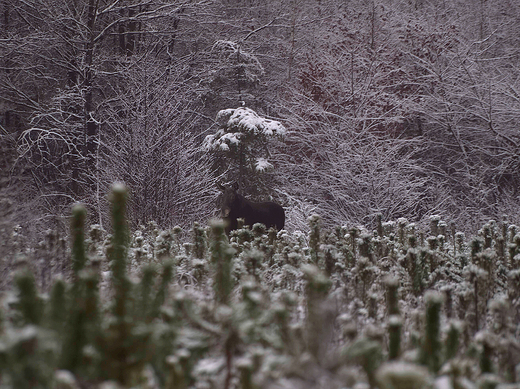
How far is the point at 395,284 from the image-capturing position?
1991mm

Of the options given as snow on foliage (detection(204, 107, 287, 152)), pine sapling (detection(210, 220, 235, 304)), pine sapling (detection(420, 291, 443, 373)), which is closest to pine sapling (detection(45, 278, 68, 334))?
pine sapling (detection(210, 220, 235, 304))

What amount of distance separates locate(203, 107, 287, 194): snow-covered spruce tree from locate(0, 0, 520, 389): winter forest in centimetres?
8

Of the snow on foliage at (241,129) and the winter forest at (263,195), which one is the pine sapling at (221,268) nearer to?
the winter forest at (263,195)

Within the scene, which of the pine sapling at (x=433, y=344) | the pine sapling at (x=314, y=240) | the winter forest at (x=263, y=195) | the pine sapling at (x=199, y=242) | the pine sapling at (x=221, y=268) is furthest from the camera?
the pine sapling at (x=199, y=242)

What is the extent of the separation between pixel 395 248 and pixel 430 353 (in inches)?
130

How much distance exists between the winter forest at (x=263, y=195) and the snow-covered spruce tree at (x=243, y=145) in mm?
80

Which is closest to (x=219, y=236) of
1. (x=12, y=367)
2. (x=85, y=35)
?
(x=12, y=367)

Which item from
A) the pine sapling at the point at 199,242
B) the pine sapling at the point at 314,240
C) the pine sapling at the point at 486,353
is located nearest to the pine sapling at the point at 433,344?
the pine sapling at the point at 486,353

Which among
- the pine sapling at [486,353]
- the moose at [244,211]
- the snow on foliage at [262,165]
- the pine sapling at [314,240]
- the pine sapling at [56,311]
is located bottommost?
the pine sapling at [486,353]

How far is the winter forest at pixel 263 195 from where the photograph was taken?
1377 mm

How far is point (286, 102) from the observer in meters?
16.8

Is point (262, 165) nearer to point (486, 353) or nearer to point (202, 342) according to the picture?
point (486, 353)

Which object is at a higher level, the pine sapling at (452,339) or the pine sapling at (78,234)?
the pine sapling at (78,234)

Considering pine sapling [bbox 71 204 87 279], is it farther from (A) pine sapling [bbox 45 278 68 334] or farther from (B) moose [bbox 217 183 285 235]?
(B) moose [bbox 217 183 285 235]
